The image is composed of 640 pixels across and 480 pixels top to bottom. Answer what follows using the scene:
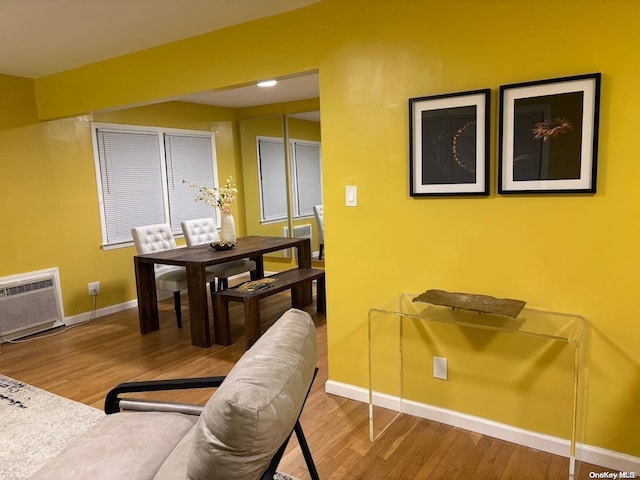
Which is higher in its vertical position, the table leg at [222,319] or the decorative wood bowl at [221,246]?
the decorative wood bowl at [221,246]

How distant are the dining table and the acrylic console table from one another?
1.71m

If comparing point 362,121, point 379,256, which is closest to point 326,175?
point 362,121

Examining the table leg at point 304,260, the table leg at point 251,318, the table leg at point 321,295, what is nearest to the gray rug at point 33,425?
the table leg at point 251,318

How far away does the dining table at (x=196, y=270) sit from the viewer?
376 centimetres

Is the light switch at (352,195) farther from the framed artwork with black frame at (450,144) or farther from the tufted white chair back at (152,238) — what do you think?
the tufted white chair back at (152,238)

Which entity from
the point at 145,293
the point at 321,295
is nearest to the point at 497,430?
the point at 321,295

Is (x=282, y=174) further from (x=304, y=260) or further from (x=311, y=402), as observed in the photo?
(x=311, y=402)

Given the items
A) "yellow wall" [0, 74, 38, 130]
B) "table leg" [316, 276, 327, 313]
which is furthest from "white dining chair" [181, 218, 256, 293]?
"yellow wall" [0, 74, 38, 130]

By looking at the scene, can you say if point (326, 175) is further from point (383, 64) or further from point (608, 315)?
point (608, 315)

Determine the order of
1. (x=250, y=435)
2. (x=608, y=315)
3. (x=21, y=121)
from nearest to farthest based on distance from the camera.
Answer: (x=250, y=435) < (x=608, y=315) < (x=21, y=121)

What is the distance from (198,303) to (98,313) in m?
1.62

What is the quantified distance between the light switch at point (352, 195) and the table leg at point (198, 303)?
165 cm

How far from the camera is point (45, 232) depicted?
14.1 ft

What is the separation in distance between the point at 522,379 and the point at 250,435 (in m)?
1.65
